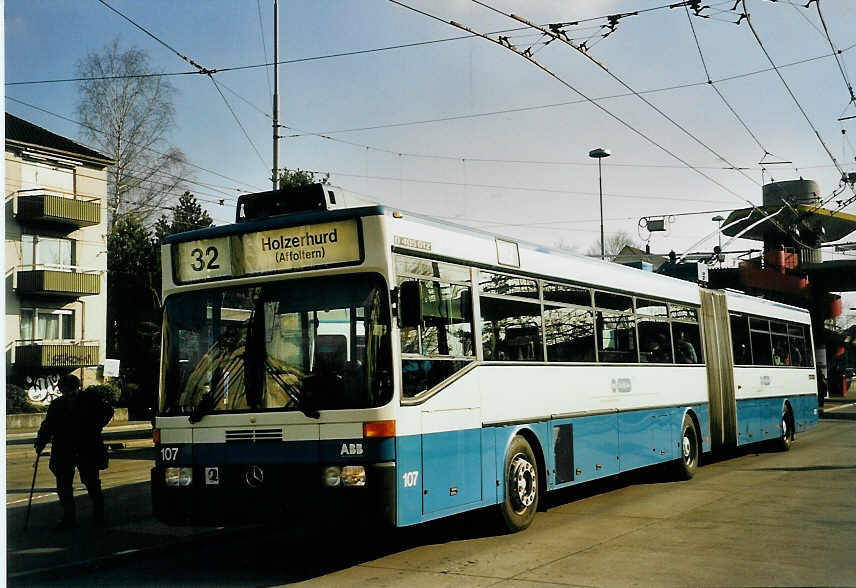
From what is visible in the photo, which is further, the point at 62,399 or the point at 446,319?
the point at 62,399

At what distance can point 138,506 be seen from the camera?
12820 millimetres

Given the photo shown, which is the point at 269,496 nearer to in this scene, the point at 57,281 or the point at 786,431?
A: the point at 786,431

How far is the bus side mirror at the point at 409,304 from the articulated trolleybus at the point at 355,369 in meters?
0.01

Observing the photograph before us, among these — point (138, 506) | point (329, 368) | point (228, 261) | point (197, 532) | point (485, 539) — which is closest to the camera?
point (329, 368)

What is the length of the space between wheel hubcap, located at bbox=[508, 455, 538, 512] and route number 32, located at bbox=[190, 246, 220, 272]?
12.3ft

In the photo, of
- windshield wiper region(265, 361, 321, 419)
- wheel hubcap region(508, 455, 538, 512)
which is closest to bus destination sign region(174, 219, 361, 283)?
windshield wiper region(265, 361, 321, 419)

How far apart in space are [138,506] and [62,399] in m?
2.29

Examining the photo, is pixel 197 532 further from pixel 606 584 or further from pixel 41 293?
pixel 41 293

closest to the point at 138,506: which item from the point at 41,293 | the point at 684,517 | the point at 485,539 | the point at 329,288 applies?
the point at 485,539

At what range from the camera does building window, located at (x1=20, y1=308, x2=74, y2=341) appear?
4303 cm

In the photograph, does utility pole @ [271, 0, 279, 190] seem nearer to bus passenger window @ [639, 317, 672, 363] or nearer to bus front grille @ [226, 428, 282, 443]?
bus passenger window @ [639, 317, 672, 363]

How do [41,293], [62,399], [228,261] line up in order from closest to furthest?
[228,261]
[62,399]
[41,293]

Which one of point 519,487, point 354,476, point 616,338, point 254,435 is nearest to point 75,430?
point 254,435

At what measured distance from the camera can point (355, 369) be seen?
7.86 meters
